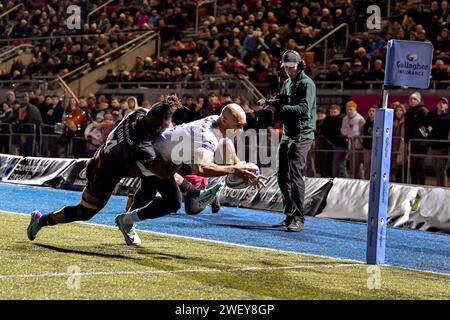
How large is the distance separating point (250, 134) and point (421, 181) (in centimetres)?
337

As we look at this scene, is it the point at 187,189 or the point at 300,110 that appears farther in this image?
the point at 300,110

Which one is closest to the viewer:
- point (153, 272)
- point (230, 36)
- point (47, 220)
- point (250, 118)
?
point (153, 272)

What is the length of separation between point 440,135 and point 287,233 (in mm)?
5323

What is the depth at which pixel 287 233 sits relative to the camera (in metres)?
12.6

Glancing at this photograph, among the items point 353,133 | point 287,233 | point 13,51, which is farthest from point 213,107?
point 13,51

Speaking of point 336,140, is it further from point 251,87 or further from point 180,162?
point 180,162

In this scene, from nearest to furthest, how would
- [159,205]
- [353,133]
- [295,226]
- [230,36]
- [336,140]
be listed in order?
[159,205] < [295,226] < [353,133] < [336,140] < [230,36]

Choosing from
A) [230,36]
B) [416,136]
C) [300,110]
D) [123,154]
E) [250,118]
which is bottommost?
[416,136]

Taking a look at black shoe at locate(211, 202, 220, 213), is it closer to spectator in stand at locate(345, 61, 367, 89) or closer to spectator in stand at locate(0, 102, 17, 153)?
spectator in stand at locate(345, 61, 367, 89)

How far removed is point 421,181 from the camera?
16750 mm

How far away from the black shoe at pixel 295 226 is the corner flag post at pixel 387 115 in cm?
338

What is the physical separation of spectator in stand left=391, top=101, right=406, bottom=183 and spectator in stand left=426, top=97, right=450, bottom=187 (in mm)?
503

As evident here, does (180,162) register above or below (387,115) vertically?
below

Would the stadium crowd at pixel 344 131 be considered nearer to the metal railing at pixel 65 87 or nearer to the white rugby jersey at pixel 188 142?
the white rugby jersey at pixel 188 142
